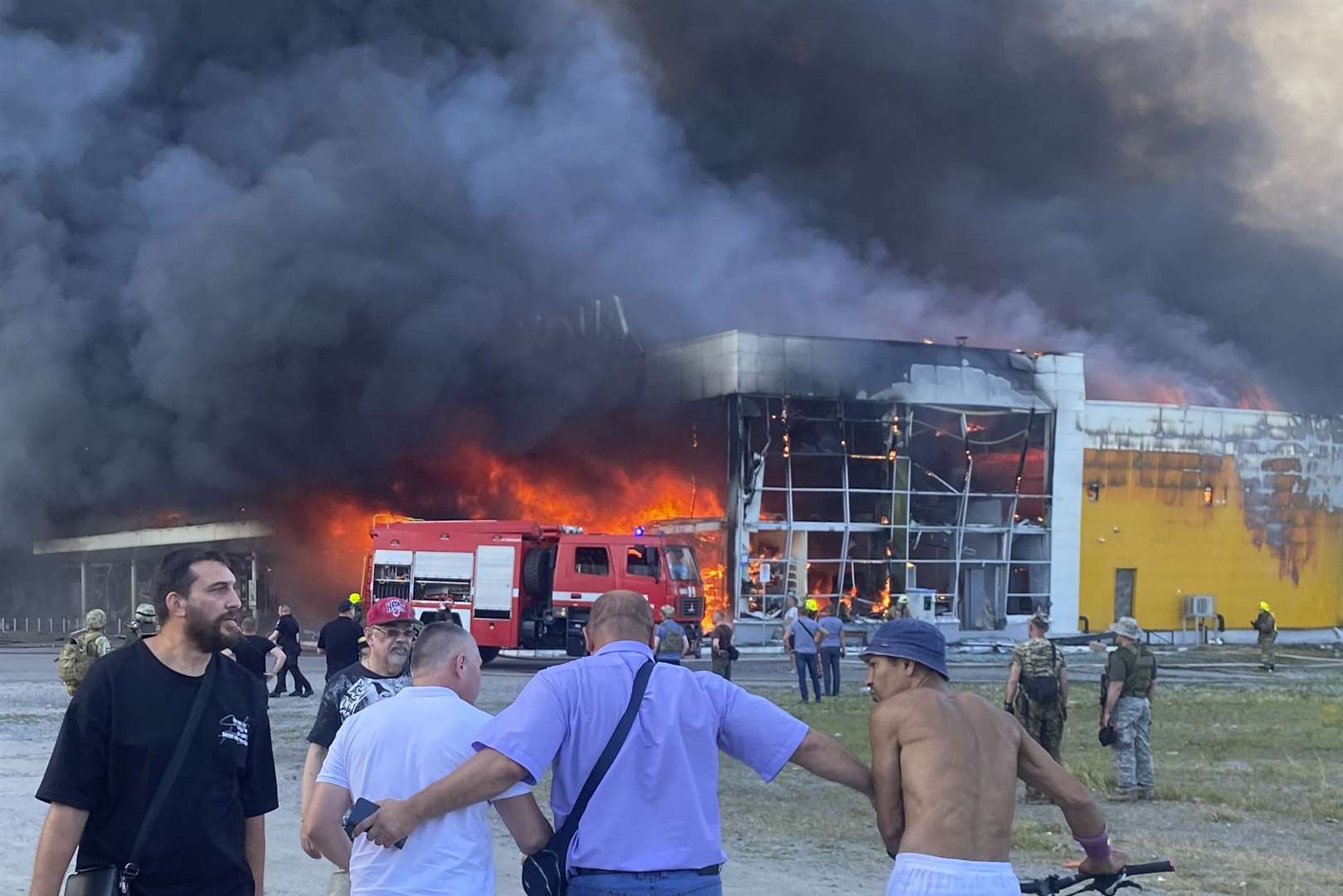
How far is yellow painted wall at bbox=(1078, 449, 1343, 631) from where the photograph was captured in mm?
38094

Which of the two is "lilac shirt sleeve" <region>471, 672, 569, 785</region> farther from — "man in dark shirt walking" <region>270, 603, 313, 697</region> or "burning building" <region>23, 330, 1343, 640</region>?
"burning building" <region>23, 330, 1343, 640</region>

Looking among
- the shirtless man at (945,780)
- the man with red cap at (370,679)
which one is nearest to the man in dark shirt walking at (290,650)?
the man with red cap at (370,679)

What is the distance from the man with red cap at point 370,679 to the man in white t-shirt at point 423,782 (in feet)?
3.92

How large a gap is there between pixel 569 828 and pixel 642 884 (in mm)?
250

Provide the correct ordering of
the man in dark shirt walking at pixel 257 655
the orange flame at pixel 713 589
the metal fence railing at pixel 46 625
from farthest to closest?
the metal fence railing at pixel 46 625, the orange flame at pixel 713 589, the man in dark shirt walking at pixel 257 655

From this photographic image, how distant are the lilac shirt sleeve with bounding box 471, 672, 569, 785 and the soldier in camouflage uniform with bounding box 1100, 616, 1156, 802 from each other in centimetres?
795

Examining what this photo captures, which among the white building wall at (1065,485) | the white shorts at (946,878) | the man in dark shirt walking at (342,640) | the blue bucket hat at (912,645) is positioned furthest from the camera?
the white building wall at (1065,485)

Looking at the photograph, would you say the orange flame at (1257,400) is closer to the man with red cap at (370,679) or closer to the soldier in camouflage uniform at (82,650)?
the soldier in camouflage uniform at (82,650)

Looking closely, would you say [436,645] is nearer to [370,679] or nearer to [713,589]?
[370,679]

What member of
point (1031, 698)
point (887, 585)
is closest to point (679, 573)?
point (887, 585)

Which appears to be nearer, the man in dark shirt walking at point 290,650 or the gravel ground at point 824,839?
the gravel ground at point 824,839

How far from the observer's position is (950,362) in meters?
36.5

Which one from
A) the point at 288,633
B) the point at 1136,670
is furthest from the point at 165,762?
the point at 288,633

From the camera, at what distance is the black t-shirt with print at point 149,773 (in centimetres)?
392
